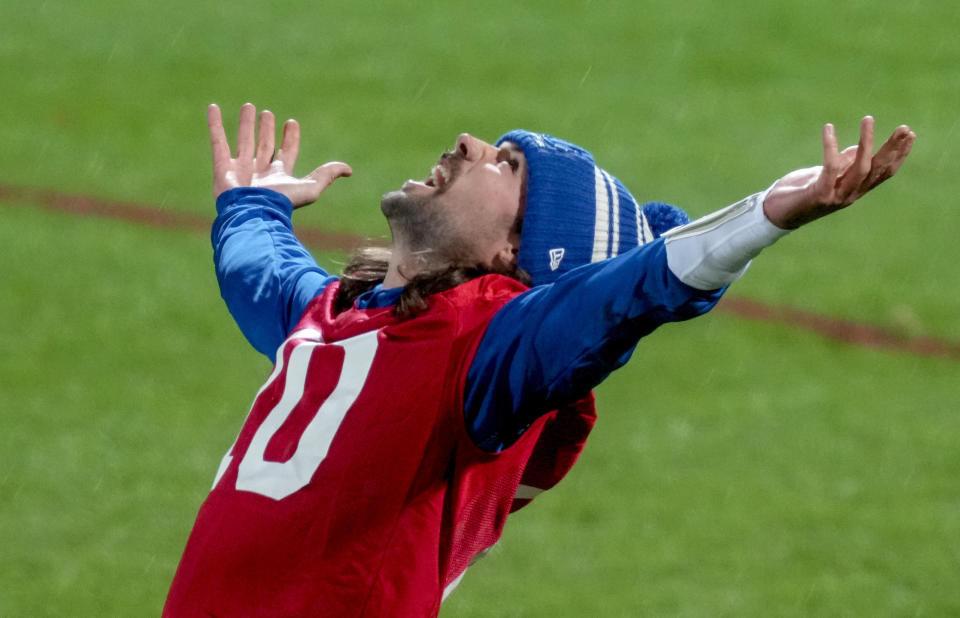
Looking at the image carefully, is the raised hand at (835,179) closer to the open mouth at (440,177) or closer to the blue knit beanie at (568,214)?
the blue knit beanie at (568,214)

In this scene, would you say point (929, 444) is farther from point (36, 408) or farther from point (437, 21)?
point (437, 21)

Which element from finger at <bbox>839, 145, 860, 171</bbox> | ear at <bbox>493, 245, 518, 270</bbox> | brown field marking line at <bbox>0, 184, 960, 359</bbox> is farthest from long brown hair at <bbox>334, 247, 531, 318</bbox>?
brown field marking line at <bbox>0, 184, 960, 359</bbox>

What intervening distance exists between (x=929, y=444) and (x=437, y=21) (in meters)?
7.24

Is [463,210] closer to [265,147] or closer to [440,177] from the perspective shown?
[440,177]

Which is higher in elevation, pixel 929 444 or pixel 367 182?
pixel 367 182

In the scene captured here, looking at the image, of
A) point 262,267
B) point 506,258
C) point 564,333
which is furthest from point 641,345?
point 564,333

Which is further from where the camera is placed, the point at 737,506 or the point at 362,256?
the point at 737,506

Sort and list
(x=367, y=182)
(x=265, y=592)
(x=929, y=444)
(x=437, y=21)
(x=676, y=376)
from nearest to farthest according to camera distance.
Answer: (x=265, y=592), (x=929, y=444), (x=676, y=376), (x=367, y=182), (x=437, y=21)

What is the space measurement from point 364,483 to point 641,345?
5.39 metres

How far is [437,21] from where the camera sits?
13.3 metres

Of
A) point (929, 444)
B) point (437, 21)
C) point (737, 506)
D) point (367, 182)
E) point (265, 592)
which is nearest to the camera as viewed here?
point (265, 592)

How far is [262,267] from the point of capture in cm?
375

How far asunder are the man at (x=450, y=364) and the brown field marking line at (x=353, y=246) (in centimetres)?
432

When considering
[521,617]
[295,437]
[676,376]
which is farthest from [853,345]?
[295,437]
